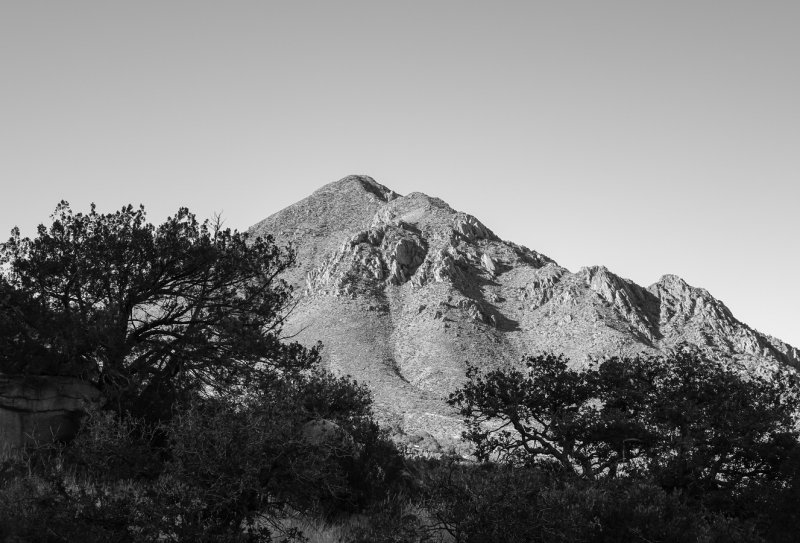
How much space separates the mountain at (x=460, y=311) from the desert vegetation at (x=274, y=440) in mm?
41286

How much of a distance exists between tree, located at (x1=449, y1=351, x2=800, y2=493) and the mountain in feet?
133

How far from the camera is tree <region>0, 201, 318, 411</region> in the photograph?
59.4 ft

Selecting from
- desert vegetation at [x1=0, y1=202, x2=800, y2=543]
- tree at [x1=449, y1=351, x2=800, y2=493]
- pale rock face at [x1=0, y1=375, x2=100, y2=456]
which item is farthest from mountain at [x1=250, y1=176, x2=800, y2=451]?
pale rock face at [x1=0, y1=375, x2=100, y2=456]

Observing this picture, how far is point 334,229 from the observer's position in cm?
13850

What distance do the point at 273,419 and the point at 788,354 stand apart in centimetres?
11065

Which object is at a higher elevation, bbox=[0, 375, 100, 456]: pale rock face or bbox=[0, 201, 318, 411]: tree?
bbox=[0, 201, 318, 411]: tree

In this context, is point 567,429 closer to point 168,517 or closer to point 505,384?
point 505,384

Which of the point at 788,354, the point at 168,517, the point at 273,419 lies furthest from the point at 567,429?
the point at 788,354

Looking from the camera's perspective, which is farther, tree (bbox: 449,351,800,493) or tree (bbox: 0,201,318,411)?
tree (bbox: 0,201,318,411)

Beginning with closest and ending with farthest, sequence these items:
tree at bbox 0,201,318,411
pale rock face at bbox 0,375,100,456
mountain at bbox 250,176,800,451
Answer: pale rock face at bbox 0,375,100,456 → tree at bbox 0,201,318,411 → mountain at bbox 250,176,800,451

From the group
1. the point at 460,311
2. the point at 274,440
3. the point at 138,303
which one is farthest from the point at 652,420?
the point at 460,311

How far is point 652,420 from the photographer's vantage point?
62.6 ft

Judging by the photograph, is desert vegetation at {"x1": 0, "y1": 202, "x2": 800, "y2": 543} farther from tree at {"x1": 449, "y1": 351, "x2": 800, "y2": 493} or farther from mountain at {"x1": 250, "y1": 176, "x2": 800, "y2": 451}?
A: mountain at {"x1": 250, "y1": 176, "x2": 800, "y2": 451}

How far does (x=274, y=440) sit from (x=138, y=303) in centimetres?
1193
